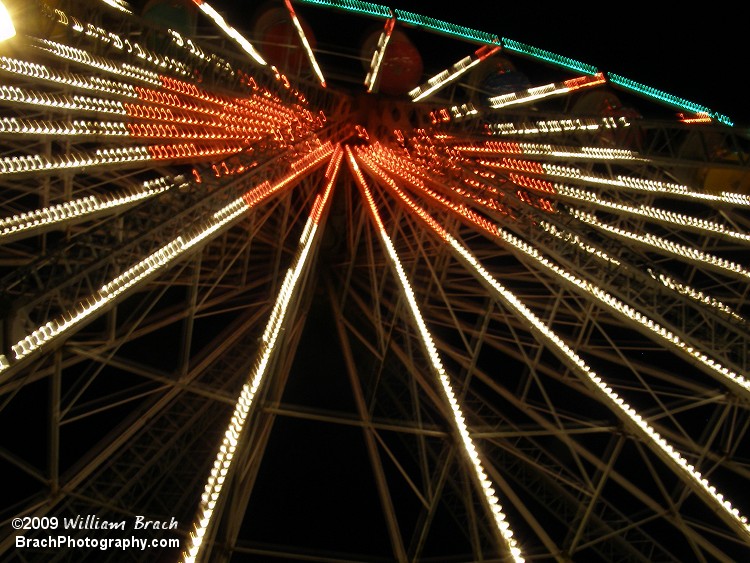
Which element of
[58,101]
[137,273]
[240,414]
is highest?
[58,101]

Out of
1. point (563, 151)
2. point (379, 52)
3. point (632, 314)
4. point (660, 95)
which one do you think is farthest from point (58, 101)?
point (660, 95)

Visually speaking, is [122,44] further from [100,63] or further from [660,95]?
[660,95]

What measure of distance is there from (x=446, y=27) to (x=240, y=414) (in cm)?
1088

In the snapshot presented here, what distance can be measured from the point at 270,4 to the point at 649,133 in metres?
Answer: 7.86

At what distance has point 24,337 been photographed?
581 cm

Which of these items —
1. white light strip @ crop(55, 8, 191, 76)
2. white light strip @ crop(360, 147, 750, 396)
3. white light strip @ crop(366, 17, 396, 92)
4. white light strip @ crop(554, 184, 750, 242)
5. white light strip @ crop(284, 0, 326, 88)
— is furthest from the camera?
white light strip @ crop(366, 17, 396, 92)

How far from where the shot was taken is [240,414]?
23.2ft

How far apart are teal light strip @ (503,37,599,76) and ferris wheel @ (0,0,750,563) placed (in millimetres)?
103

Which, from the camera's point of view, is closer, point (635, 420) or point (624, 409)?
point (635, 420)

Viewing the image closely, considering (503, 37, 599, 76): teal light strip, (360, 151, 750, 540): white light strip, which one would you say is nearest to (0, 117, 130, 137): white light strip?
(360, 151, 750, 540): white light strip

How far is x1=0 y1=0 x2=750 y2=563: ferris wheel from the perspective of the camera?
26.0ft

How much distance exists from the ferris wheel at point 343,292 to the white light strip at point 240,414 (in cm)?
3

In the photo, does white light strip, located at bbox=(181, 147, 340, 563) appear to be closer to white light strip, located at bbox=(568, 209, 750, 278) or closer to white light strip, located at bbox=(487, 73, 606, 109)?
white light strip, located at bbox=(568, 209, 750, 278)

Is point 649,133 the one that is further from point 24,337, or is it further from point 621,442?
point 24,337
